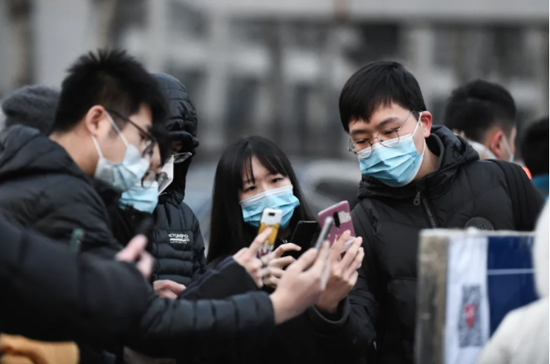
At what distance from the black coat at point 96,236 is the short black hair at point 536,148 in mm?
3480

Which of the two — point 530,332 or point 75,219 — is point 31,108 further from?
point 530,332

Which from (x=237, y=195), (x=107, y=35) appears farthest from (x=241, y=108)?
(x=237, y=195)

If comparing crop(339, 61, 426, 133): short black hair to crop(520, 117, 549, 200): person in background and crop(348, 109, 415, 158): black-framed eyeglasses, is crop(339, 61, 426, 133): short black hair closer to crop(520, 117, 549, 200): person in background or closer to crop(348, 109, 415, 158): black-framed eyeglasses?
crop(348, 109, 415, 158): black-framed eyeglasses

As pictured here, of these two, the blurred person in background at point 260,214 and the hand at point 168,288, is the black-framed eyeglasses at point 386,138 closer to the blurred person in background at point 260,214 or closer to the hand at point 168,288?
the blurred person in background at point 260,214

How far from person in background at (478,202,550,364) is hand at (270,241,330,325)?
556 millimetres

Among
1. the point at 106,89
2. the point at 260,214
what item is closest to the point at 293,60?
the point at 260,214

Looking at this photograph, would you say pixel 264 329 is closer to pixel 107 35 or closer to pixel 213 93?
pixel 107 35

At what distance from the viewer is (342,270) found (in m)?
2.89

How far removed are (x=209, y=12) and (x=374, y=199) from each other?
33194 millimetres

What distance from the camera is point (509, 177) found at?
3412 millimetres

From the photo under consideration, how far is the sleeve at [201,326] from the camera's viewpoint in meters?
2.54

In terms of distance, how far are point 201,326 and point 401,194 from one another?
123 cm

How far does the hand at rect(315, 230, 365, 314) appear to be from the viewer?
9.34 ft

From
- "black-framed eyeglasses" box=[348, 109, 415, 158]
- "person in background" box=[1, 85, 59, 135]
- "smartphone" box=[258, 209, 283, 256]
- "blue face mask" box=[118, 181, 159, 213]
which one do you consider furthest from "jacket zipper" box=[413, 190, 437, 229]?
"person in background" box=[1, 85, 59, 135]
